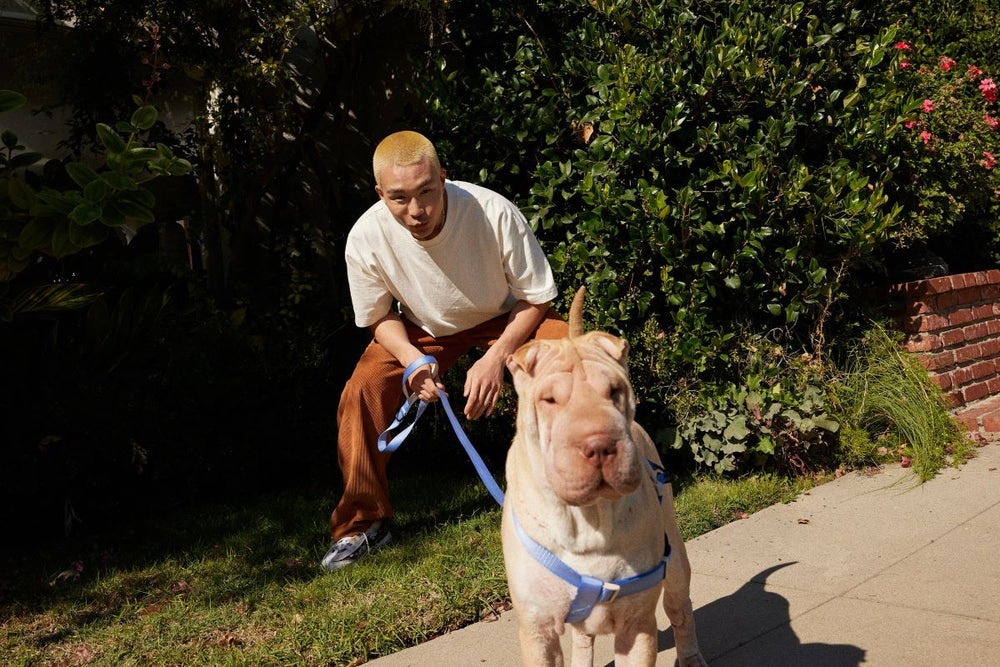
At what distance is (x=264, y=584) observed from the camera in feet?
14.8

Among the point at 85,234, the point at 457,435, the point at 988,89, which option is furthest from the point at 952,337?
the point at 85,234

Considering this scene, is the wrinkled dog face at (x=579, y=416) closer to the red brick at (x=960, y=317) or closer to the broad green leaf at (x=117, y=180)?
the broad green leaf at (x=117, y=180)

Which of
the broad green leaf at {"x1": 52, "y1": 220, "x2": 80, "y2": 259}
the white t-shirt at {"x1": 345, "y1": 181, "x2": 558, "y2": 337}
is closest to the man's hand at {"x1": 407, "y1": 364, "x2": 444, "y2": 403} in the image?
the white t-shirt at {"x1": 345, "y1": 181, "x2": 558, "y2": 337}

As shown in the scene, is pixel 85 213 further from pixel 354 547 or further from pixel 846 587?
pixel 846 587

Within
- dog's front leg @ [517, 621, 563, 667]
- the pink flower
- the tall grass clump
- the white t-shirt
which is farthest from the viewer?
the pink flower

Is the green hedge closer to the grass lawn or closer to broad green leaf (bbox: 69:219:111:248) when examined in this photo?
the grass lawn

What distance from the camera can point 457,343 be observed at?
4.82m

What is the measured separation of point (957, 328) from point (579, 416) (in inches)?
213

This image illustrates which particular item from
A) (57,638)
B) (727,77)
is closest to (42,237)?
(57,638)

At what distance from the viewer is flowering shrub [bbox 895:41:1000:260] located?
627cm

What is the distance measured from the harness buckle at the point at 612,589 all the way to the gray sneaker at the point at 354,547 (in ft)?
8.24

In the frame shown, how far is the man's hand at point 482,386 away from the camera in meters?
3.68

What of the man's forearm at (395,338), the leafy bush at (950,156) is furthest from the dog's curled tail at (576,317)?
the leafy bush at (950,156)

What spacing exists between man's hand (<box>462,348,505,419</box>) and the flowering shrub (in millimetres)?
3576
